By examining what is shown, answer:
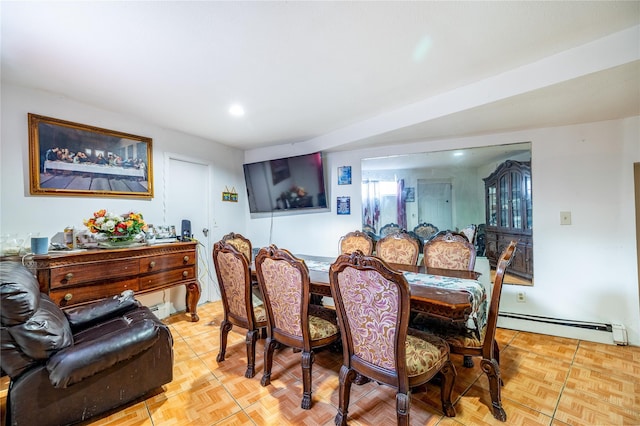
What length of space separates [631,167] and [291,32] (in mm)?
3168

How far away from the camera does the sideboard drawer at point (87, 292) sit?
6.73ft

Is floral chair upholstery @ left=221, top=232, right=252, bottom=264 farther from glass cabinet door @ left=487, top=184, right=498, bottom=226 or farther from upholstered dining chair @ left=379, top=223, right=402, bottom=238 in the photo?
glass cabinet door @ left=487, top=184, right=498, bottom=226

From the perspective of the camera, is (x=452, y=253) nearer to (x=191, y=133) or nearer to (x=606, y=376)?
(x=606, y=376)

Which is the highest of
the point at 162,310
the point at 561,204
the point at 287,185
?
the point at 287,185

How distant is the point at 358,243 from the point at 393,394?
5.08 feet

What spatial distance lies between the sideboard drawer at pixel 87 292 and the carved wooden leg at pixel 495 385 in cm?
292

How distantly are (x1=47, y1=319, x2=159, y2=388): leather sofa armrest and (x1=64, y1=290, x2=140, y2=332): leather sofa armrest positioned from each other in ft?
1.65

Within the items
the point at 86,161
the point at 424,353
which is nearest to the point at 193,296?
the point at 86,161

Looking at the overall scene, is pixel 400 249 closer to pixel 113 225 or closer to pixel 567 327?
Result: pixel 567 327

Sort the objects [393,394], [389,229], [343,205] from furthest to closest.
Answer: [343,205] → [389,229] → [393,394]

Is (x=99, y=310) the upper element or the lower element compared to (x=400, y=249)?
lower

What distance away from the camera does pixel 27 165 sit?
228 cm

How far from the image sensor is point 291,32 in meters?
1.56

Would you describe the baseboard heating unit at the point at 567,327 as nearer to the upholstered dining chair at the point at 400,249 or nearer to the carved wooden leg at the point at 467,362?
the carved wooden leg at the point at 467,362
